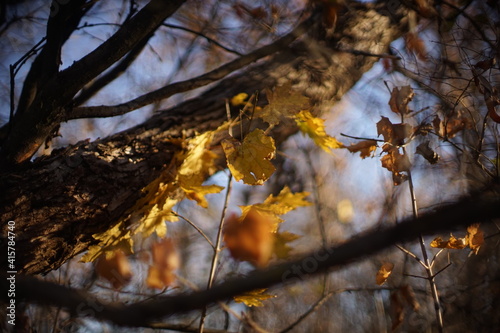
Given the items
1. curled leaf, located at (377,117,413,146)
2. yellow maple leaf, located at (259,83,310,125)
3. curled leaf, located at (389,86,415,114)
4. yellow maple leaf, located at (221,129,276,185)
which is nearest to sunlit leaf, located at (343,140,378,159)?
curled leaf, located at (377,117,413,146)

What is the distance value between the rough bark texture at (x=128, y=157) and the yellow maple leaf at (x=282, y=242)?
667 mm

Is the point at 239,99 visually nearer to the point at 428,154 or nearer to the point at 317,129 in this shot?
the point at 317,129

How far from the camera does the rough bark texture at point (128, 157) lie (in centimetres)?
133

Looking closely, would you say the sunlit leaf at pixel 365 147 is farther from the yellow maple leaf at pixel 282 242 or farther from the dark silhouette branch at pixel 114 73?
the dark silhouette branch at pixel 114 73

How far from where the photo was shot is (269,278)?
0.53 m

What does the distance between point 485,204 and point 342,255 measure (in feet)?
0.68

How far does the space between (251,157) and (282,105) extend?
36 cm

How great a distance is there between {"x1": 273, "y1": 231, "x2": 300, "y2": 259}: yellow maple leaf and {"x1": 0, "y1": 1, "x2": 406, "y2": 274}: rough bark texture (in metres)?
0.67

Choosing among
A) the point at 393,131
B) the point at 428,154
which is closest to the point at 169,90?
the point at 393,131

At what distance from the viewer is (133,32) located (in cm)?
131

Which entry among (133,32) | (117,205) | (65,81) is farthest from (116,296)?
(133,32)

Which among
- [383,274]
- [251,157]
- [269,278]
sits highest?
[251,157]

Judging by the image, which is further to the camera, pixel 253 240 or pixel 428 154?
pixel 253 240

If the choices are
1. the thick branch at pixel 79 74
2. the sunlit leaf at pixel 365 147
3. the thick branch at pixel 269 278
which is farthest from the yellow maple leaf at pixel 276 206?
the thick branch at pixel 269 278
